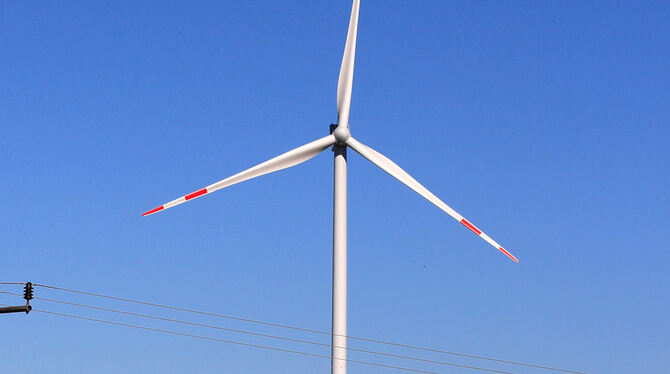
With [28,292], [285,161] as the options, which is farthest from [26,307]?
[285,161]

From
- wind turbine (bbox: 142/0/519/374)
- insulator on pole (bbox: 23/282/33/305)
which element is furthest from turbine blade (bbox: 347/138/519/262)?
insulator on pole (bbox: 23/282/33/305)

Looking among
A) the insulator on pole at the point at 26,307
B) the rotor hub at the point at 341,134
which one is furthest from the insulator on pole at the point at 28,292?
the rotor hub at the point at 341,134

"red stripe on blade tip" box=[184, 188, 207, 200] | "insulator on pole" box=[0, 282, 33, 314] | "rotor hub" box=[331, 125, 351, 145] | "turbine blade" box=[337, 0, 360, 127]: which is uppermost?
"turbine blade" box=[337, 0, 360, 127]

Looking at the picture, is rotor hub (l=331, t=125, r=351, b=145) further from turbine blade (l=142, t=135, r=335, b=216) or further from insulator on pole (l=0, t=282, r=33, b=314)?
insulator on pole (l=0, t=282, r=33, b=314)

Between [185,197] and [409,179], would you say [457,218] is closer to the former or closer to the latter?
[409,179]

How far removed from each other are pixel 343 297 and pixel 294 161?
12127 millimetres

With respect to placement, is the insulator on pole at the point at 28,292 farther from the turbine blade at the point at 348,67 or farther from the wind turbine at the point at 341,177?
the turbine blade at the point at 348,67

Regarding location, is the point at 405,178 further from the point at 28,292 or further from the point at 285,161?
the point at 28,292

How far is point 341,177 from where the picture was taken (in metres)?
86.1

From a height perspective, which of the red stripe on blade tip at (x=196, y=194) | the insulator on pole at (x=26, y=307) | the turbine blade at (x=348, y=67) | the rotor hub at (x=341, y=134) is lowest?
the insulator on pole at (x=26, y=307)

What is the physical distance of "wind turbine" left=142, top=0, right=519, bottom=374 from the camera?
3211 inches

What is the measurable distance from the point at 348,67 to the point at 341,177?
10.2 m

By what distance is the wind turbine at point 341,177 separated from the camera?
8156 cm

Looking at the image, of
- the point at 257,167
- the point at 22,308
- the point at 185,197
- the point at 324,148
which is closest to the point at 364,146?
the point at 324,148
